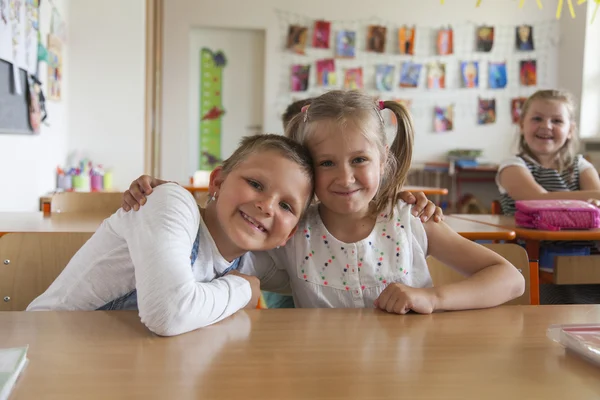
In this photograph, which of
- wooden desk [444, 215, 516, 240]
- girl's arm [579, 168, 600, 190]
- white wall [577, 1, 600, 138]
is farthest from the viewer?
white wall [577, 1, 600, 138]

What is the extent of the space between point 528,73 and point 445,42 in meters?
1.03

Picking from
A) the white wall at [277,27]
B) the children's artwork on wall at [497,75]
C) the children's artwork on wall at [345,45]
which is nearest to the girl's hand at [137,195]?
the white wall at [277,27]

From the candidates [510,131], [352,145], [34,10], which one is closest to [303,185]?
[352,145]

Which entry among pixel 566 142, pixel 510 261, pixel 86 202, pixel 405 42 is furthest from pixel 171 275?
pixel 405 42

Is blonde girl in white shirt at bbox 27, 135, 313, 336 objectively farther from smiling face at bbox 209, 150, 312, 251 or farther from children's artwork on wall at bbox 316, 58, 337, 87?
children's artwork on wall at bbox 316, 58, 337, 87

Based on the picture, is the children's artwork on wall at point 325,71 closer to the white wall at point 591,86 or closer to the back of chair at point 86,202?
the white wall at point 591,86

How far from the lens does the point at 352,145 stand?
4.23 ft

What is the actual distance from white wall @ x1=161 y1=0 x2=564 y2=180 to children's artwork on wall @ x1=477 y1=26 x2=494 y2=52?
109mm

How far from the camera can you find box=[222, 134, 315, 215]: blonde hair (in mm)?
1185

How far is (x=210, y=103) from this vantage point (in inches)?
269

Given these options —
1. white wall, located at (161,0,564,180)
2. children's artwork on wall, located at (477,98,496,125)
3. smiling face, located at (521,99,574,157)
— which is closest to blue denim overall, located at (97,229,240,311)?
smiling face, located at (521,99,574,157)

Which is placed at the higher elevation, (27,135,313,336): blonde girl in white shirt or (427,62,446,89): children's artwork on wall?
(427,62,446,89): children's artwork on wall

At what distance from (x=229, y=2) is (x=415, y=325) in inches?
245

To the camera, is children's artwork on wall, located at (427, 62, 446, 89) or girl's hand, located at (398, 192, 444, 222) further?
children's artwork on wall, located at (427, 62, 446, 89)
